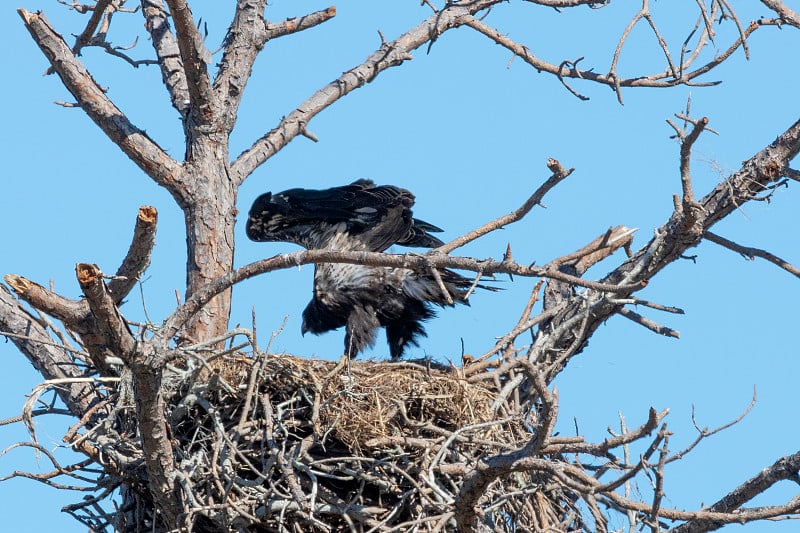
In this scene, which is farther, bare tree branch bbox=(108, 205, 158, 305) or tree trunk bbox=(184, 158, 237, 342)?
tree trunk bbox=(184, 158, 237, 342)

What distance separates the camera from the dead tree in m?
5.11

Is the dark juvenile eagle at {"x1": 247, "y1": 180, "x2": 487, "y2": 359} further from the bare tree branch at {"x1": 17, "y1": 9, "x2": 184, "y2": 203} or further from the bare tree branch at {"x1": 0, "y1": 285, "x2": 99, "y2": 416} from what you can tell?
the bare tree branch at {"x1": 0, "y1": 285, "x2": 99, "y2": 416}

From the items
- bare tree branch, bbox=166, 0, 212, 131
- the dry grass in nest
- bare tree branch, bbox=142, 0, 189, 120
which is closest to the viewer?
the dry grass in nest

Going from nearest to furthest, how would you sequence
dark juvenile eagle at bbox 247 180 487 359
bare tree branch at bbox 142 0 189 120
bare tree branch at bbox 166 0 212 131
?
bare tree branch at bbox 166 0 212 131
bare tree branch at bbox 142 0 189 120
dark juvenile eagle at bbox 247 180 487 359

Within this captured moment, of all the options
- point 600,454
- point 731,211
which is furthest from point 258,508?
point 731,211

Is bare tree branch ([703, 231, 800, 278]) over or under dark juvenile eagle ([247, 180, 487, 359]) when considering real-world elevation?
under

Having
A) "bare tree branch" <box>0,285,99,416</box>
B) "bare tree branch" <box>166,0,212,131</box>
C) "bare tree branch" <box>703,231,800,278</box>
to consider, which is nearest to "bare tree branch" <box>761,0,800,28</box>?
"bare tree branch" <box>703,231,800,278</box>

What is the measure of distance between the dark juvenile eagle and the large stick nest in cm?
167

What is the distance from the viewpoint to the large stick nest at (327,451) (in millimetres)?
5617

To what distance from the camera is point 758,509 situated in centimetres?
488

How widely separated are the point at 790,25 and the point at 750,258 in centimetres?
124

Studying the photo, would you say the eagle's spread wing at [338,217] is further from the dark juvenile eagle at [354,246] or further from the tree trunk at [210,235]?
the tree trunk at [210,235]

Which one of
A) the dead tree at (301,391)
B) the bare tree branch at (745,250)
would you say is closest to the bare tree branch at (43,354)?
the dead tree at (301,391)

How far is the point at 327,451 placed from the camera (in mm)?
6078
